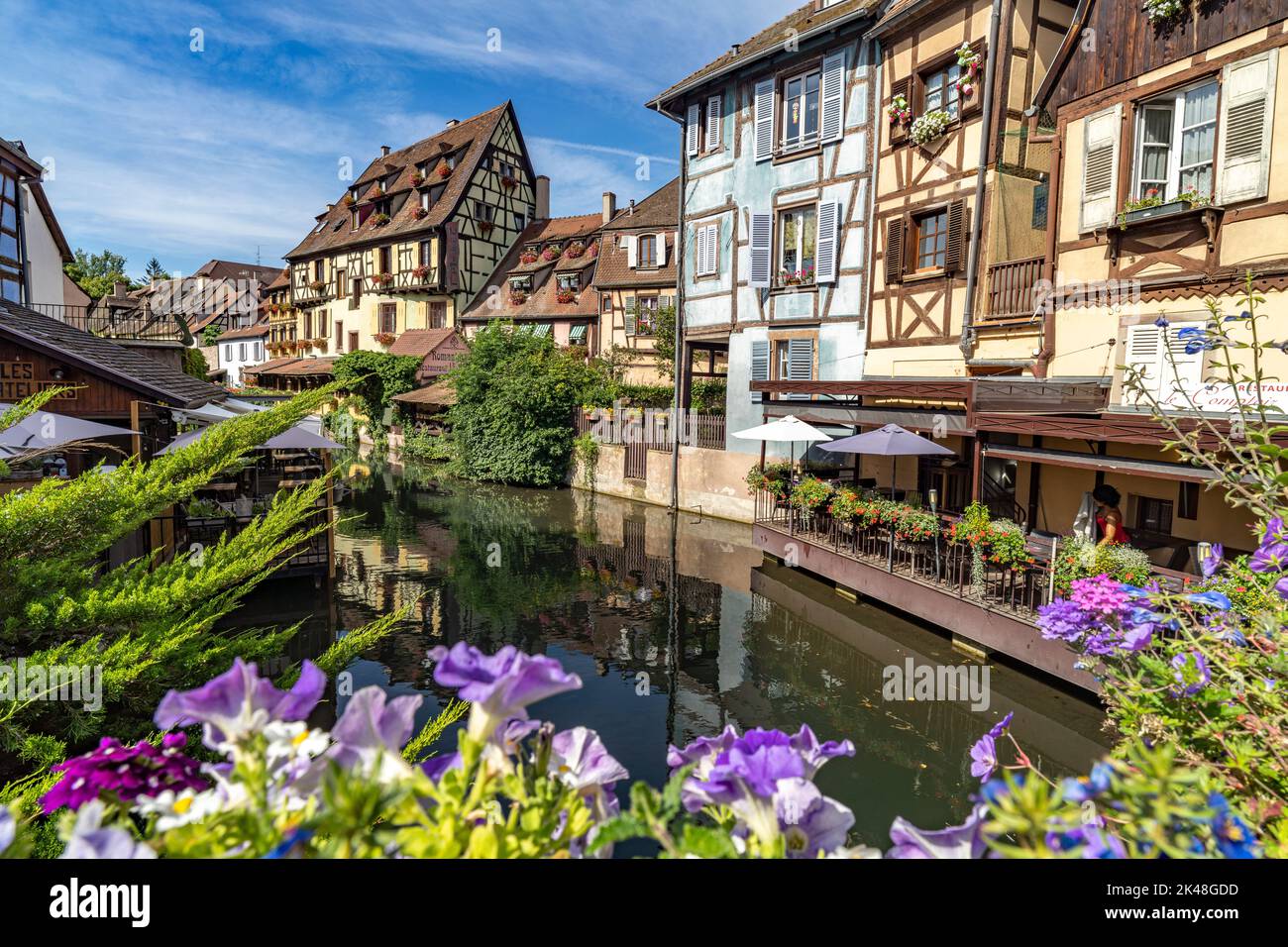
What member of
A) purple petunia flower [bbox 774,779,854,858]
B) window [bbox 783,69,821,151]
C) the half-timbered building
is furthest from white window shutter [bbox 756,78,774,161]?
purple petunia flower [bbox 774,779,854,858]

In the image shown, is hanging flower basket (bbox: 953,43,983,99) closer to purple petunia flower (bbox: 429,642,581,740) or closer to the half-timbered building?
the half-timbered building

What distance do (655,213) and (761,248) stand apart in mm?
12285

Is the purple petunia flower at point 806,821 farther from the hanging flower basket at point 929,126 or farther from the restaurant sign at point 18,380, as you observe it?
the hanging flower basket at point 929,126

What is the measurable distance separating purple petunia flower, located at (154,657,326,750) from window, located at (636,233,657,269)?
29.9m

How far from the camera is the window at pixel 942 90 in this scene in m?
15.3

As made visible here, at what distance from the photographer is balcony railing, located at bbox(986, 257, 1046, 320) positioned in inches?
517

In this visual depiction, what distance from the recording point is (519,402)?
89.4 ft

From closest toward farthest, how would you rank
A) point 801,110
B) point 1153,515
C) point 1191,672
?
point 1191,672 < point 1153,515 < point 801,110

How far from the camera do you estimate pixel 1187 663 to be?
7.52 ft

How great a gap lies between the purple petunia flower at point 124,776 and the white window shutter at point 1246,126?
12.5 metres

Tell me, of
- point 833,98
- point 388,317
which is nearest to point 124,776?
point 833,98

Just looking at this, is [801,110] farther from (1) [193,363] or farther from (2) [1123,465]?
(1) [193,363]

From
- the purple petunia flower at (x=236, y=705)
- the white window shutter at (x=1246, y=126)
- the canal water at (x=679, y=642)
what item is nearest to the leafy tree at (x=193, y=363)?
the canal water at (x=679, y=642)
